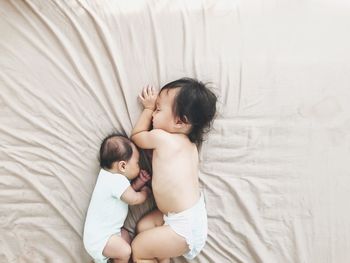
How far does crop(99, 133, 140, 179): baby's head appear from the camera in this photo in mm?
1425

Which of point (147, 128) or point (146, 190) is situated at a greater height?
point (147, 128)

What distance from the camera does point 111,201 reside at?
143 cm

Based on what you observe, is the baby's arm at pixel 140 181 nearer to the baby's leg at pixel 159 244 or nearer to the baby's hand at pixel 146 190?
the baby's hand at pixel 146 190

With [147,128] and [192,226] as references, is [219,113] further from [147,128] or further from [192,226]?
[192,226]

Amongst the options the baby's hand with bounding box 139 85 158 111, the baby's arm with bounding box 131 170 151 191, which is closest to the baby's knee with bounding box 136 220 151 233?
the baby's arm with bounding box 131 170 151 191

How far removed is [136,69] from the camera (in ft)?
5.05

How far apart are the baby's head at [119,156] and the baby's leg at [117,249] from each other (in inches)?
7.5

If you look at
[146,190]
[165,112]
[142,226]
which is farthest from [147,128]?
[142,226]

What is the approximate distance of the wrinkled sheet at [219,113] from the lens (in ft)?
4.82

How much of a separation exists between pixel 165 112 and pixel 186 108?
0.07m

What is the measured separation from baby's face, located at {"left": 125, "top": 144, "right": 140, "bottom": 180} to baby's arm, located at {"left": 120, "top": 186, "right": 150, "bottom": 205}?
0.13 feet

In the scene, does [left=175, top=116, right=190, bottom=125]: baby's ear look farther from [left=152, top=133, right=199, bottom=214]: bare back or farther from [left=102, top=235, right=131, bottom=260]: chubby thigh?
[left=102, top=235, right=131, bottom=260]: chubby thigh

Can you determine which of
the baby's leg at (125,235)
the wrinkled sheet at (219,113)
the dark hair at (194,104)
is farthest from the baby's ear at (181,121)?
the baby's leg at (125,235)

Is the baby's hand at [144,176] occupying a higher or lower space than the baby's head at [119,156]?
lower
